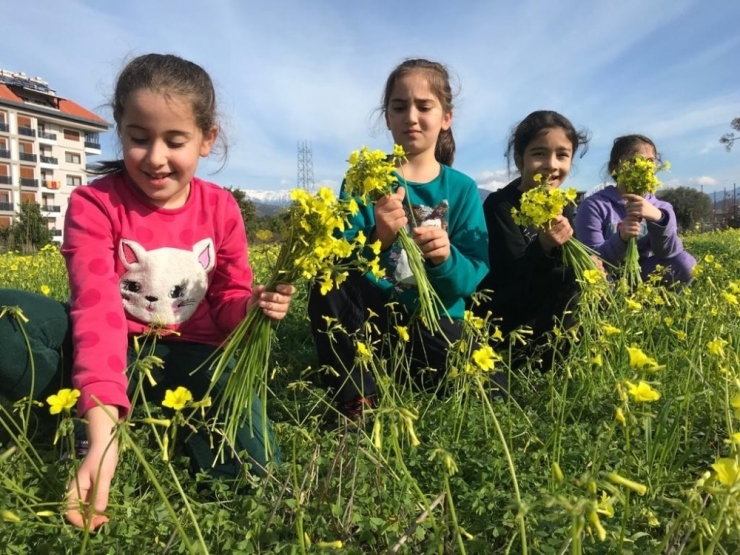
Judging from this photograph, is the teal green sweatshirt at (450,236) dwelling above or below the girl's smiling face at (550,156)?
below

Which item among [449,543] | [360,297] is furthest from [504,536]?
[360,297]

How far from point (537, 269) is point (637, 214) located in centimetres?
78

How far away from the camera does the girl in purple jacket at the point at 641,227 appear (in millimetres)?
3318

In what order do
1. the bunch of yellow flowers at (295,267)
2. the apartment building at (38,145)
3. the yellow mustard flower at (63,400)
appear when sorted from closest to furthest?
the yellow mustard flower at (63,400) → the bunch of yellow flowers at (295,267) → the apartment building at (38,145)

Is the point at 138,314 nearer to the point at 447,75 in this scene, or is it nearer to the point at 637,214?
the point at 447,75

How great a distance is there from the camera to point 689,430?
5.37 feet

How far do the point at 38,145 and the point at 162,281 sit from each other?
2002 inches

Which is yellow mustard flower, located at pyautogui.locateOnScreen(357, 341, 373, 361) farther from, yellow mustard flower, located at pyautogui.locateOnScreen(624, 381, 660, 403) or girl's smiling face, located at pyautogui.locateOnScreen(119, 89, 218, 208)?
girl's smiling face, located at pyautogui.locateOnScreen(119, 89, 218, 208)

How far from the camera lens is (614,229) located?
3711mm

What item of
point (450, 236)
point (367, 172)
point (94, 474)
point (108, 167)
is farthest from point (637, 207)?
point (94, 474)

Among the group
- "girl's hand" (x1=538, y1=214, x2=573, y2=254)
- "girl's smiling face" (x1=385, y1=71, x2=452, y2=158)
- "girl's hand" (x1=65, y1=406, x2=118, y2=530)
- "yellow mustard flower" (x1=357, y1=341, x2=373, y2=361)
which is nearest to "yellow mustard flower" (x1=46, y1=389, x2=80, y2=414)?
"girl's hand" (x1=65, y1=406, x2=118, y2=530)

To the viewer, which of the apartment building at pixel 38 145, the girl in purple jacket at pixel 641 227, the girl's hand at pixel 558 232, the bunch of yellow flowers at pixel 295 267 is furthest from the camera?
the apartment building at pixel 38 145

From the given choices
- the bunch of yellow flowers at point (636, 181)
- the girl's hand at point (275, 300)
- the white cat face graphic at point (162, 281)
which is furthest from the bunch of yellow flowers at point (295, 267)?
the bunch of yellow flowers at point (636, 181)

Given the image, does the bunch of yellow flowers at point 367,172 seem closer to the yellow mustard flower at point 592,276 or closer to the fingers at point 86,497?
the yellow mustard flower at point 592,276
